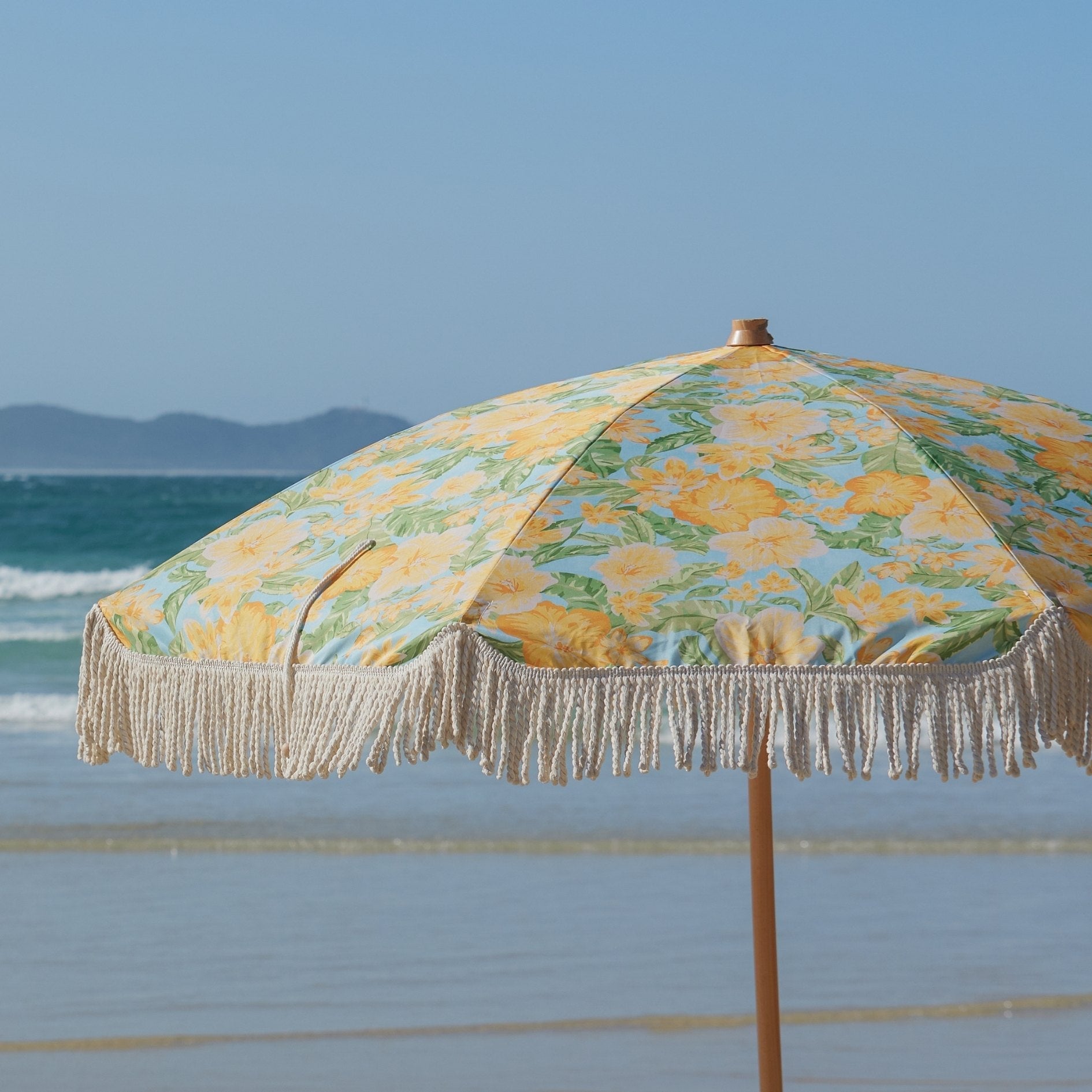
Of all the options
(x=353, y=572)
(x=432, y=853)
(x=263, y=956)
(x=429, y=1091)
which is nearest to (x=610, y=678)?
(x=353, y=572)

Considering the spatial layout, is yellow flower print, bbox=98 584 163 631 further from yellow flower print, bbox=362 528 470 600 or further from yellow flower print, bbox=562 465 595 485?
yellow flower print, bbox=562 465 595 485

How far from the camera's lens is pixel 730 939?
558 cm

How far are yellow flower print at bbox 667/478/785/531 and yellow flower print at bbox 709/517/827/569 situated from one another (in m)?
0.02

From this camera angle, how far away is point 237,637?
76.9 inches

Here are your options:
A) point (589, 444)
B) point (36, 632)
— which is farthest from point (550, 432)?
point (36, 632)

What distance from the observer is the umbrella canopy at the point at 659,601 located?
5.51 feet

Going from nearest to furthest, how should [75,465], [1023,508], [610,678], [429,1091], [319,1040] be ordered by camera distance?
[610,678] < [1023,508] < [429,1091] < [319,1040] < [75,465]

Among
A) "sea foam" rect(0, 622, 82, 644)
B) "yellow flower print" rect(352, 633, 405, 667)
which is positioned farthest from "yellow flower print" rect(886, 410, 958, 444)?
"sea foam" rect(0, 622, 82, 644)

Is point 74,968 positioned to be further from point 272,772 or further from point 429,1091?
point 272,772

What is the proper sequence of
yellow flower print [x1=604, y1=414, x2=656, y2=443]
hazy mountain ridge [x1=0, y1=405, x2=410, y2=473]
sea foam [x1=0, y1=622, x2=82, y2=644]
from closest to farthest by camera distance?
yellow flower print [x1=604, y1=414, x2=656, y2=443] → sea foam [x1=0, y1=622, x2=82, y2=644] → hazy mountain ridge [x1=0, y1=405, x2=410, y2=473]

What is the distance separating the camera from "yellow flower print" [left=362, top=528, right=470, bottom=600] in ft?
6.08

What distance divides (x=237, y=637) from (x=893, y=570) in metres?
0.81

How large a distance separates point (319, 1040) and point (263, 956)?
2.66 feet

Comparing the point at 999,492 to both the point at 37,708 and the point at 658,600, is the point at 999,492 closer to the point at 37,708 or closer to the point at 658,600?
the point at 658,600
